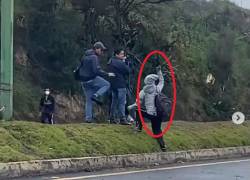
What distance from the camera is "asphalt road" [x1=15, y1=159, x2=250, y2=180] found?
11.2 metres

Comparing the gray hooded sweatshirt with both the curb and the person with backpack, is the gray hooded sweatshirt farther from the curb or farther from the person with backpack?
the curb

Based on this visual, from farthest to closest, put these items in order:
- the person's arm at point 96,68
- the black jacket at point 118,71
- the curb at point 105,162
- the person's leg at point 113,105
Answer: the person's leg at point 113,105 → the black jacket at point 118,71 → the person's arm at point 96,68 → the curb at point 105,162

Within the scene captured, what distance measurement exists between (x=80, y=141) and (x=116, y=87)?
334 cm

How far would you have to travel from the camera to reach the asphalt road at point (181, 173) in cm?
1116

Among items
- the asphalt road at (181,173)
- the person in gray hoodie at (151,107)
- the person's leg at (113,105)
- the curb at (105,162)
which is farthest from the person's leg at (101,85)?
the asphalt road at (181,173)

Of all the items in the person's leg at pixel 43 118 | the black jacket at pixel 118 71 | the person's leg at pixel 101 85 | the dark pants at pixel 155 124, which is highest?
Result: the black jacket at pixel 118 71

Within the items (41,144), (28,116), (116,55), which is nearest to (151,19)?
(28,116)

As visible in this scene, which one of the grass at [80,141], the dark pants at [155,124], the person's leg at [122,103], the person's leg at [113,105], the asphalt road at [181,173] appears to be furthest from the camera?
the person's leg at [113,105]

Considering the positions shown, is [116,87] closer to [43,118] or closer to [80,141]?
[80,141]

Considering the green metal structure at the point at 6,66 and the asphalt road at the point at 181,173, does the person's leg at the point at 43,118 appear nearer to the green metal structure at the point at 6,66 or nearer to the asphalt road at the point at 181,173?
the green metal structure at the point at 6,66

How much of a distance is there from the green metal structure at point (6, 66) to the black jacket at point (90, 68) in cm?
220

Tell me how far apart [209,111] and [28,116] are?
12.2m

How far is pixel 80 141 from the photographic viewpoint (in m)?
13.0

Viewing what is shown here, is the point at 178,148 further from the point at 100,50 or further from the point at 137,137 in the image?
the point at 100,50
